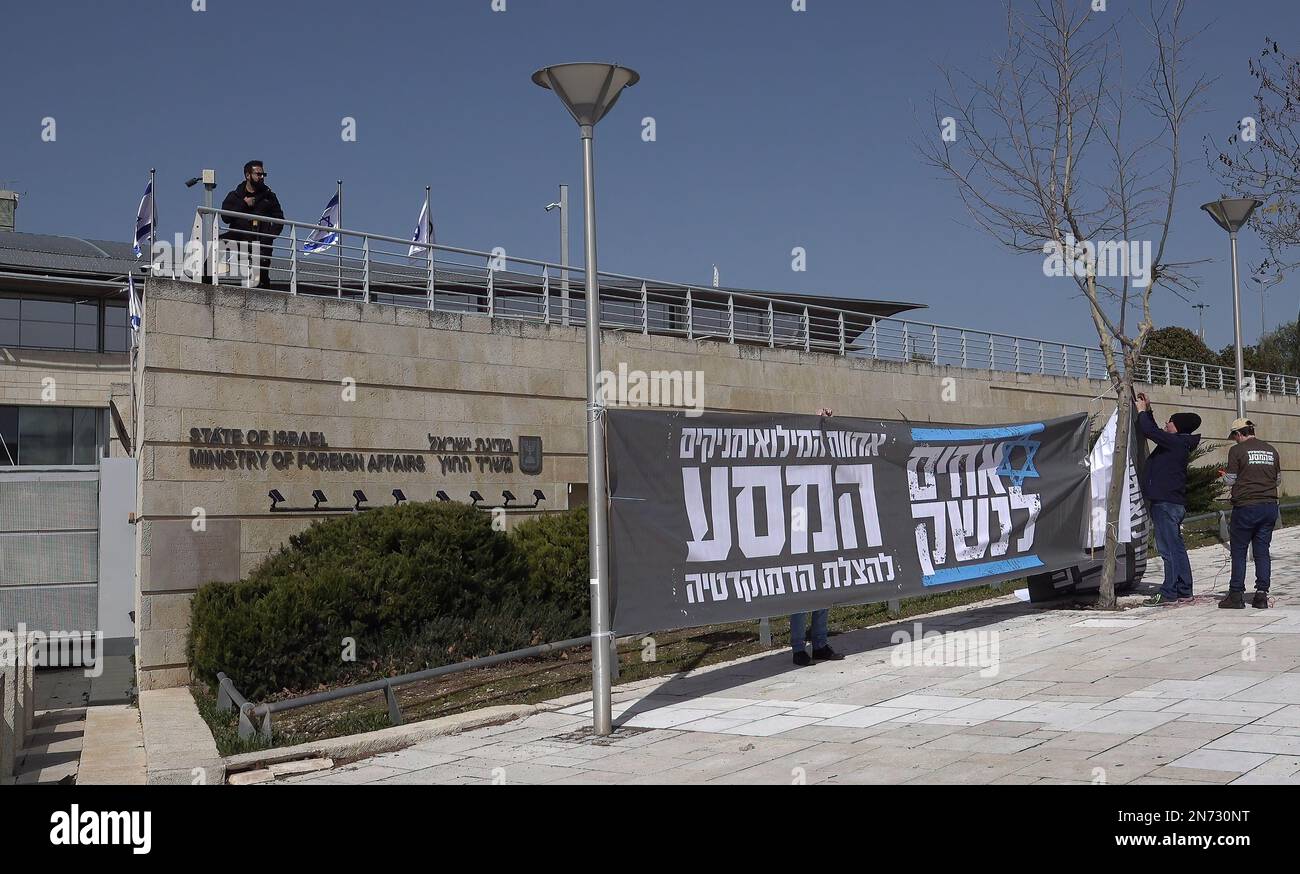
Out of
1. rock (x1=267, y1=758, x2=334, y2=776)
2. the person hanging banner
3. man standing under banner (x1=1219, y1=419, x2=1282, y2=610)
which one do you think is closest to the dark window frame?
the person hanging banner

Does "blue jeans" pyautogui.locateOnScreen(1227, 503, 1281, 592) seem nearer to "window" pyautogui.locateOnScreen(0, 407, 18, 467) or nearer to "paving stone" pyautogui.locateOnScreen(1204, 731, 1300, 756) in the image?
"paving stone" pyautogui.locateOnScreen(1204, 731, 1300, 756)

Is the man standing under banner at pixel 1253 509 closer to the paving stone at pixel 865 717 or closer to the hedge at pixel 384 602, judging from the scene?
the paving stone at pixel 865 717

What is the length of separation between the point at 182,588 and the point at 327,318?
381 cm

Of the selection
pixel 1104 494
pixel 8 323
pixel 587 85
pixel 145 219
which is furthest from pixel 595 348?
pixel 8 323

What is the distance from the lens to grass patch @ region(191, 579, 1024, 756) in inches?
367

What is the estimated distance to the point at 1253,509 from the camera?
39.1 ft

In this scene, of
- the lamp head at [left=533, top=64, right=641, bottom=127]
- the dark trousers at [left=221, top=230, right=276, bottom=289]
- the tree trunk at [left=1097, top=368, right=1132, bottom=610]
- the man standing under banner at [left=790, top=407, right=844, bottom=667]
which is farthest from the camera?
the dark trousers at [left=221, top=230, right=276, bottom=289]

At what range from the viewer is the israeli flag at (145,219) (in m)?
22.0

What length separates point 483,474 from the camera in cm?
1625

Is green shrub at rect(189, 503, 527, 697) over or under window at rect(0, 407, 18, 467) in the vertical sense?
under

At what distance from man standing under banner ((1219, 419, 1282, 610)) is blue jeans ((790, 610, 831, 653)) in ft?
15.1

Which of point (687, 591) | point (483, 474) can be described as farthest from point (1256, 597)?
point (483, 474)

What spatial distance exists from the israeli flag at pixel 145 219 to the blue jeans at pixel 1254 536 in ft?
61.4

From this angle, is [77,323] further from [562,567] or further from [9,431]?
[562,567]
